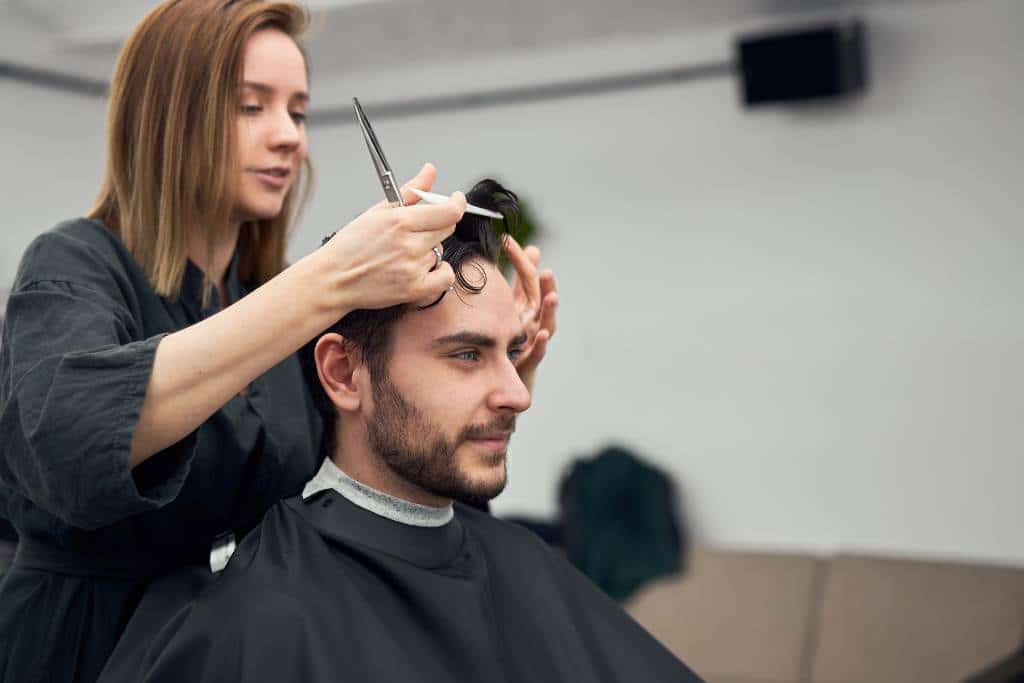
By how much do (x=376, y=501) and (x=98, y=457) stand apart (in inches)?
18.5

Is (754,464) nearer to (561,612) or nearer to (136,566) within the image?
(561,612)

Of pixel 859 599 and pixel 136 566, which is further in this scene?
pixel 859 599

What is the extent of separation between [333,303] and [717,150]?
4.23 meters

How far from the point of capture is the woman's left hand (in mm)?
1721

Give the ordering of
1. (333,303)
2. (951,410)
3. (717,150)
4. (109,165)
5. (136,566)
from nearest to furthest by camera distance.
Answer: (333,303) < (136,566) < (109,165) < (951,410) < (717,150)

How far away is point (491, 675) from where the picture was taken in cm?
155

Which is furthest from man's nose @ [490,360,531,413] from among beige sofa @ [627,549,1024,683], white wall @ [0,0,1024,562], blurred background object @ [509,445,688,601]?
white wall @ [0,0,1024,562]

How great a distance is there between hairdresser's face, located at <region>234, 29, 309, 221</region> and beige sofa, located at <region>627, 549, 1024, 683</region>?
3.17 m

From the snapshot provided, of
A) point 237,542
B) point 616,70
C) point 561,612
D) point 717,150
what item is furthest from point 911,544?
point 237,542

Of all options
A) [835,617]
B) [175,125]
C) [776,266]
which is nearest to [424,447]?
[175,125]

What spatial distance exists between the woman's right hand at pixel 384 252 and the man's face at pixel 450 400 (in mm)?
325

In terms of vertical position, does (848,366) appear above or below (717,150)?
below

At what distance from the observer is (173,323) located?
1.64 m

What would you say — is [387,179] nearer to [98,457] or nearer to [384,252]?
[384,252]
